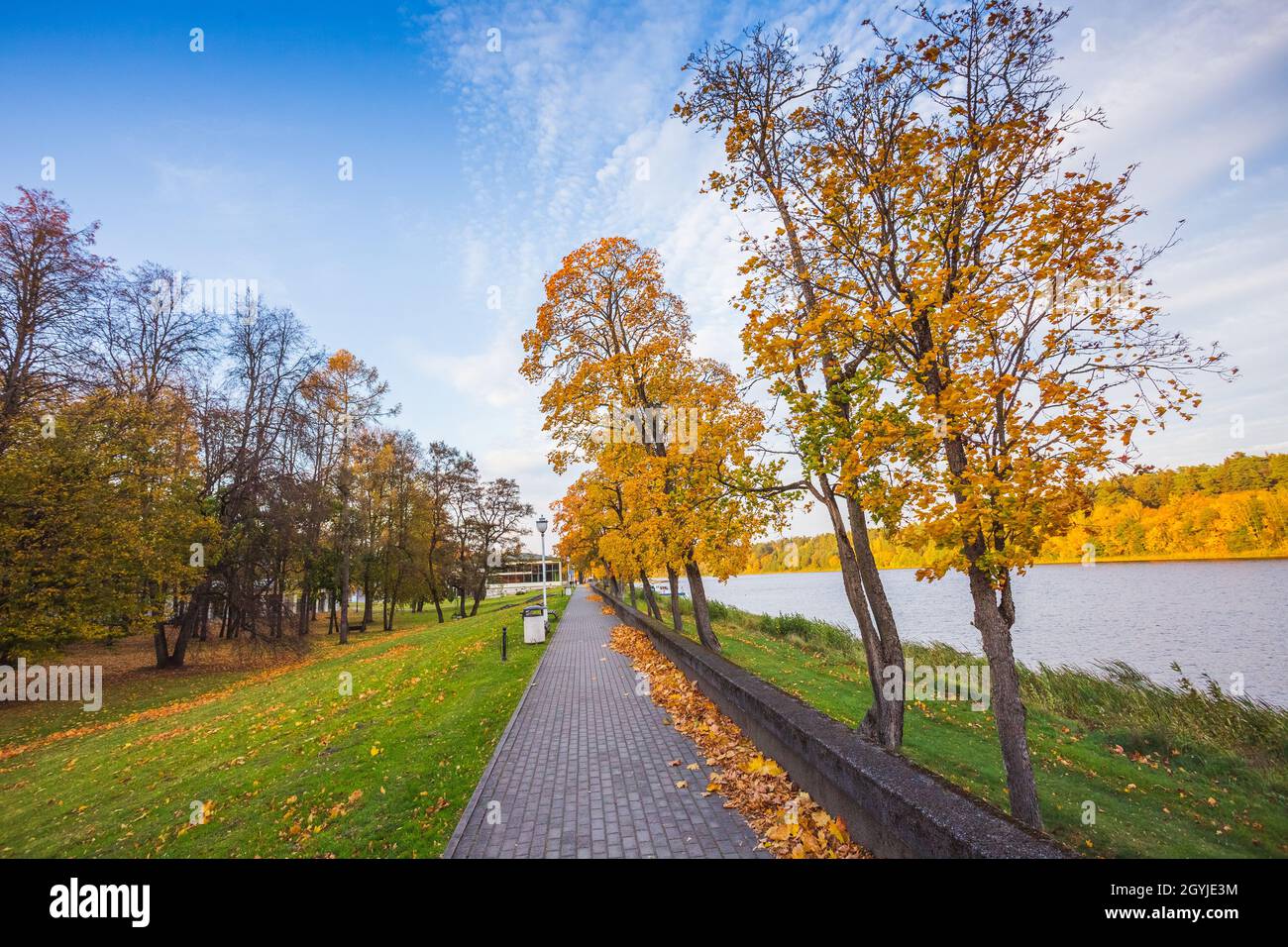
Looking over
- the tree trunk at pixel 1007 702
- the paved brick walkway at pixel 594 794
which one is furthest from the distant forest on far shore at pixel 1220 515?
the tree trunk at pixel 1007 702

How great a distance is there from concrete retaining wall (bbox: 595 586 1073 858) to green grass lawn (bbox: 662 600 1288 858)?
412 centimetres

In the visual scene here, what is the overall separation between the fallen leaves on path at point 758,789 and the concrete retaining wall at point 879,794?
0.12 metres

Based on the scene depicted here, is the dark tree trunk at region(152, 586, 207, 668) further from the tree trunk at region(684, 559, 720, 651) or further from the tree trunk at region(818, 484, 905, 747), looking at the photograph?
the tree trunk at region(818, 484, 905, 747)

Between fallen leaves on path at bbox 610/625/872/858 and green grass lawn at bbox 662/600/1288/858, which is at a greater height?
fallen leaves on path at bbox 610/625/872/858

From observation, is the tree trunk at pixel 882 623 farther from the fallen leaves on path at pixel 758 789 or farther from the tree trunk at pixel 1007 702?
the fallen leaves on path at pixel 758 789

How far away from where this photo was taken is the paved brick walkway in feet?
14.5

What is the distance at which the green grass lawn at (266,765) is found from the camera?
5.34 m

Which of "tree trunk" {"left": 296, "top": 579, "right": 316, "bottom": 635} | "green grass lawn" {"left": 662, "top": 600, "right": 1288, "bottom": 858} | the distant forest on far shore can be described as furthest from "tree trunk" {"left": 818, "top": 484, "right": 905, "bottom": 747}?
the distant forest on far shore

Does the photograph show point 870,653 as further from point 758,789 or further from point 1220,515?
point 1220,515

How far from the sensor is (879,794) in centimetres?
375
